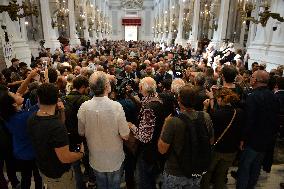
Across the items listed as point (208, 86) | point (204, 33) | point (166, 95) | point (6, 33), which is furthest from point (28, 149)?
point (204, 33)

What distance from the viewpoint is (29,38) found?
14.9 metres

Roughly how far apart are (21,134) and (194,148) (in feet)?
6.50

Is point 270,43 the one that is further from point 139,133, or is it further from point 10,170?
point 10,170

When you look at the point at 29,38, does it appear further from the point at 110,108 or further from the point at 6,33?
the point at 110,108

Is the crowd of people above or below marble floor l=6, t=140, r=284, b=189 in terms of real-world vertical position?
above

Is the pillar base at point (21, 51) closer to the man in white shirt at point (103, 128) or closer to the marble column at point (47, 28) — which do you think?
the marble column at point (47, 28)

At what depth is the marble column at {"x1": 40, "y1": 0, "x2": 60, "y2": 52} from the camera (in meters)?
14.8

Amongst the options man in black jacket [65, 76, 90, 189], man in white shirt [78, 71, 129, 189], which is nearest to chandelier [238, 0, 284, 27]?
man in black jacket [65, 76, 90, 189]

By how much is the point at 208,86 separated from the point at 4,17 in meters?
8.38

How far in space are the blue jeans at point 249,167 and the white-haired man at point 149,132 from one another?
117cm

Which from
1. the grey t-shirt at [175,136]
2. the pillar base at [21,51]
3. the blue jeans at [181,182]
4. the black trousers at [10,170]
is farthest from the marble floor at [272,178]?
the pillar base at [21,51]

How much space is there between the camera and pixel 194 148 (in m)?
2.41

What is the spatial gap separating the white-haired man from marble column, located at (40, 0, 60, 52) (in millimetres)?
13348

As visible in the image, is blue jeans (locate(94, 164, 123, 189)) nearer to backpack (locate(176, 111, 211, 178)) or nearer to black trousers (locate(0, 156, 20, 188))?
backpack (locate(176, 111, 211, 178))
